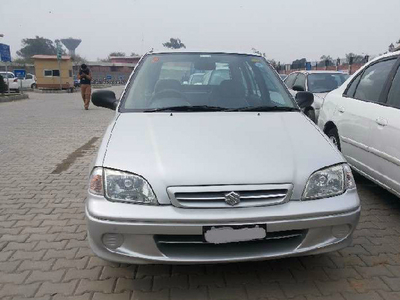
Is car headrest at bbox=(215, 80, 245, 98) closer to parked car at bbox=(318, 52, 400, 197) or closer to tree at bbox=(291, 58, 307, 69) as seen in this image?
parked car at bbox=(318, 52, 400, 197)

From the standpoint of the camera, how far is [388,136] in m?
3.54

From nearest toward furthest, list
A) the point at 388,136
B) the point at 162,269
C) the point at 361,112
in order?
the point at 162,269 → the point at 388,136 → the point at 361,112

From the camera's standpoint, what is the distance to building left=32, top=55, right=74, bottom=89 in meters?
27.1

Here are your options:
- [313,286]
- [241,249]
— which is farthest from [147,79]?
[313,286]

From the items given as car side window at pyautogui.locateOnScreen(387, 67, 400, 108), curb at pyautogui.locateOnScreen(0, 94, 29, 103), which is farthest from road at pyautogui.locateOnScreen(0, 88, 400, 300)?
curb at pyautogui.locateOnScreen(0, 94, 29, 103)

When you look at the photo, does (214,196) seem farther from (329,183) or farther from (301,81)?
(301,81)

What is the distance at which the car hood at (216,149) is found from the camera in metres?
2.35

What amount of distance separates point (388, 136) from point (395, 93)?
1.76ft

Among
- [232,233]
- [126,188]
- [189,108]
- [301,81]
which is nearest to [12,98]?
[301,81]

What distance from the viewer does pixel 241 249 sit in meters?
2.36

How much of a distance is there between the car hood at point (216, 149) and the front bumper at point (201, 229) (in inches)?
5.9

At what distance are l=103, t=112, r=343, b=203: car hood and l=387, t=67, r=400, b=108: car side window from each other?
3.94 ft

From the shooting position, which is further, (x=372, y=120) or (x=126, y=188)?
(x=372, y=120)

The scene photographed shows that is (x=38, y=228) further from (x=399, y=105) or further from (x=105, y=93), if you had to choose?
(x=399, y=105)
